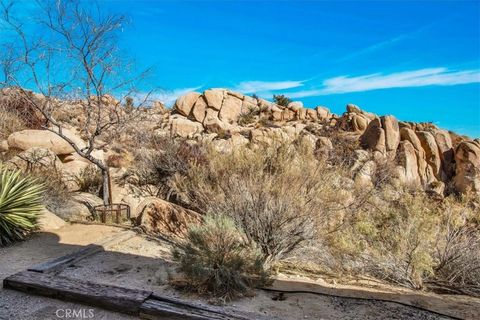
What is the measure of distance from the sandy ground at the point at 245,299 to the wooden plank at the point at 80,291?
48 centimetres

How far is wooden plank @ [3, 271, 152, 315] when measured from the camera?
3592 millimetres

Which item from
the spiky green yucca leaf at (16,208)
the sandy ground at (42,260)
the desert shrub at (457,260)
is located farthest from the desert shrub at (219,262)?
the spiky green yucca leaf at (16,208)

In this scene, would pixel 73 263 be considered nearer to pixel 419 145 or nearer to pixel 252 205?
pixel 252 205

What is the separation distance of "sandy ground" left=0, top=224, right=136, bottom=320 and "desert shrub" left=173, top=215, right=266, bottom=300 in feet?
3.09

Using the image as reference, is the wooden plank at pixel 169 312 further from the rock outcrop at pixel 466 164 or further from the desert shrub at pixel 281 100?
the desert shrub at pixel 281 100

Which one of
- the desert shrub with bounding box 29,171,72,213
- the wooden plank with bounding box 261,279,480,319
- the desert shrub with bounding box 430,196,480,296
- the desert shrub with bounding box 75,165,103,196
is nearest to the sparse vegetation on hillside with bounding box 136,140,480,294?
the desert shrub with bounding box 430,196,480,296

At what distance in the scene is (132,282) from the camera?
174 inches

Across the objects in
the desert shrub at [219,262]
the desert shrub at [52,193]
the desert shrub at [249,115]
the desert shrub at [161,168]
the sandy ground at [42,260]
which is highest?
the desert shrub at [249,115]

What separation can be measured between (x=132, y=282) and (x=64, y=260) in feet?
4.15

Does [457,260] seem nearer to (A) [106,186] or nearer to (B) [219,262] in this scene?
(B) [219,262]

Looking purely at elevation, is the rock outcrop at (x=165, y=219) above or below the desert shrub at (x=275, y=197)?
below

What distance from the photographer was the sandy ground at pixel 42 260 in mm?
3553

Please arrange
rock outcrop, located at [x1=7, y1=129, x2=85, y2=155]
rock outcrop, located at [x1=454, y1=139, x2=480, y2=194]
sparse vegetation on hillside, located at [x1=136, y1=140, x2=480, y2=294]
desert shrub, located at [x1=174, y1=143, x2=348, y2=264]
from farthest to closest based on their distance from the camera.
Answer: rock outcrop, located at [x1=454, y1=139, x2=480, y2=194]
rock outcrop, located at [x1=7, y1=129, x2=85, y2=155]
desert shrub, located at [x1=174, y1=143, x2=348, y2=264]
sparse vegetation on hillside, located at [x1=136, y1=140, x2=480, y2=294]

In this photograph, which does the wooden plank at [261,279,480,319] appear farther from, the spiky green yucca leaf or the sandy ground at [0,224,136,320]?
the spiky green yucca leaf
